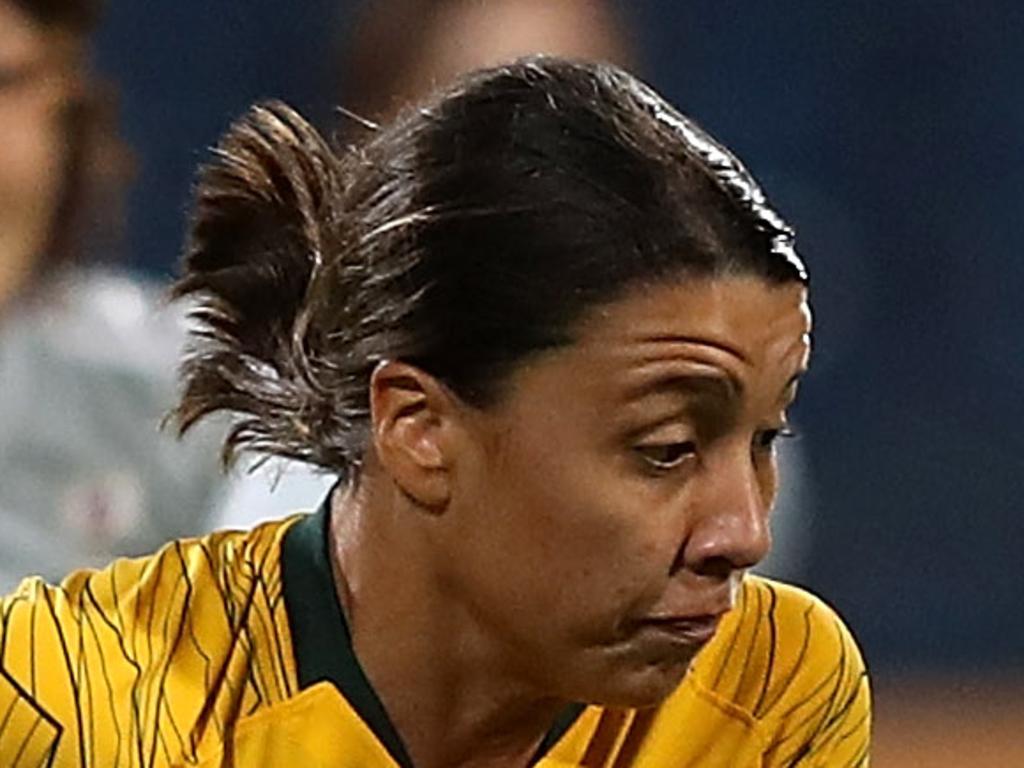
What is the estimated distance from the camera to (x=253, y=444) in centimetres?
106

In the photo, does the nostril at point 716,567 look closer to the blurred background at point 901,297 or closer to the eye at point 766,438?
the eye at point 766,438

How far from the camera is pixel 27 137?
147 centimetres

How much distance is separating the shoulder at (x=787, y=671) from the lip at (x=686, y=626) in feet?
0.28

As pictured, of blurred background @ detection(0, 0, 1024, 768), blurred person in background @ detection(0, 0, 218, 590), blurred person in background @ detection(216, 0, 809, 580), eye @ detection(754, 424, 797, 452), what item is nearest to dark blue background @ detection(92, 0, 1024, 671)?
blurred background @ detection(0, 0, 1024, 768)

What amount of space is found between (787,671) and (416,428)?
0.18 meters

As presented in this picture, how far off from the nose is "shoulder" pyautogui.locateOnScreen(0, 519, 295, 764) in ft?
0.51

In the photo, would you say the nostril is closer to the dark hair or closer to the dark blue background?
the dark hair

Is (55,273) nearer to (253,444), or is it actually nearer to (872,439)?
(253,444)

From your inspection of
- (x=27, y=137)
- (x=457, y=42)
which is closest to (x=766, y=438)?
(x=27, y=137)

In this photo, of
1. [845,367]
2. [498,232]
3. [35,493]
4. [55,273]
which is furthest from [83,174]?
[845,367]

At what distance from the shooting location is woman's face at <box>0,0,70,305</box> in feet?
4.80

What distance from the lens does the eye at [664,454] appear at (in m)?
0.93

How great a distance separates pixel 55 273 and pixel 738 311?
2.18 feet

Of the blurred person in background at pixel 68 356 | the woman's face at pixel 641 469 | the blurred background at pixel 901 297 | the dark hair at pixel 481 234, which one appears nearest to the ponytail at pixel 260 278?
the dark hair at pixel 481 234
